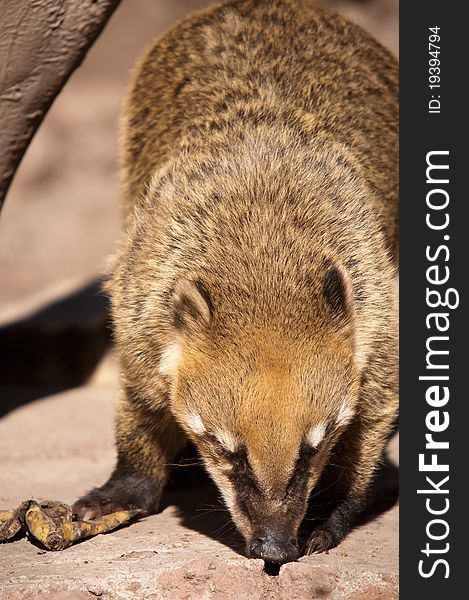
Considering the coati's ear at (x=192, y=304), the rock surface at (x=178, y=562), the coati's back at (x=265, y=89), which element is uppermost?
the coati's back at (x=265, y=89)

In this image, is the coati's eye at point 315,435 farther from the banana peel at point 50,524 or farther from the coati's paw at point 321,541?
the banana peel at point 50,524

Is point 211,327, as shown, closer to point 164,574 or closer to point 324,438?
point 324,438

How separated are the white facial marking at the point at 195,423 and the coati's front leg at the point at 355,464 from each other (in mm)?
987

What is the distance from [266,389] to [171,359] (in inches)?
27.0

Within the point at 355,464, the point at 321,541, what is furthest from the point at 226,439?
the point at 355,464

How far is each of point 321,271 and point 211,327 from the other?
0.63 m

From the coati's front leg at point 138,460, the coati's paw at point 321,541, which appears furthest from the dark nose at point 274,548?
the coati's front leg at point 138,460

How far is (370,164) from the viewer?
21.9ft

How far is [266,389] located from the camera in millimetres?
5020

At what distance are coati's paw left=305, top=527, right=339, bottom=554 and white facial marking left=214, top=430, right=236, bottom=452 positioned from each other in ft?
2.77

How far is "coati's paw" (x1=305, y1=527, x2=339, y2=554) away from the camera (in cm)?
560

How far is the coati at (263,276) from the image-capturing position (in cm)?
512

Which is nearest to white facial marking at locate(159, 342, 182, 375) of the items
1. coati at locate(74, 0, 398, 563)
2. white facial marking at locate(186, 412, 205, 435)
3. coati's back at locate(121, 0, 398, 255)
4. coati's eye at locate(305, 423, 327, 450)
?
coati at locate(74, 0, 398, 563)

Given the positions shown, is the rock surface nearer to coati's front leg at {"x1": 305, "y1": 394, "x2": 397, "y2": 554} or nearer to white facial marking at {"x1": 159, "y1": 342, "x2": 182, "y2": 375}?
coati's front leg at {"x1": 305, "y1": 394, "x2": 397, "y2": 554}
